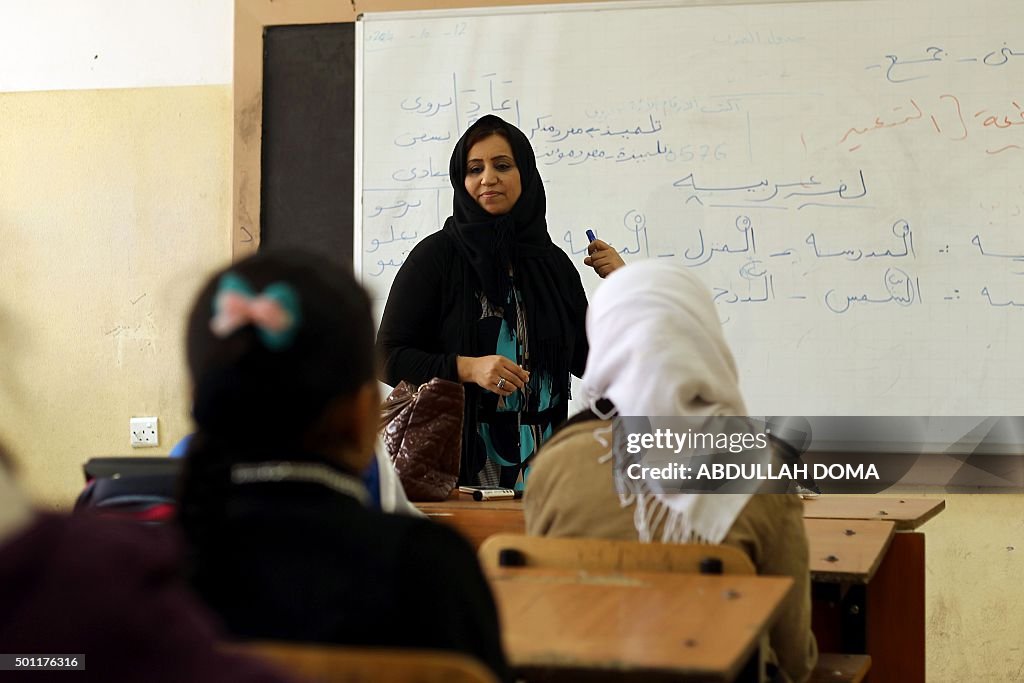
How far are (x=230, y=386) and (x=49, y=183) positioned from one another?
11.7ft

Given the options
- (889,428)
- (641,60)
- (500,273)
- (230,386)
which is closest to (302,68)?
(641,60)

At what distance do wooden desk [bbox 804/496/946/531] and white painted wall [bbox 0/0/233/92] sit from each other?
101 inches

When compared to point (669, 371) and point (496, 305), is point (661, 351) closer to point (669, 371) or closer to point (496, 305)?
point (669, 371)

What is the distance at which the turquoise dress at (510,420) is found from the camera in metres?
2.72

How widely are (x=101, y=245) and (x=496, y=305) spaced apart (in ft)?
6.41

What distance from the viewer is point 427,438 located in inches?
95.0

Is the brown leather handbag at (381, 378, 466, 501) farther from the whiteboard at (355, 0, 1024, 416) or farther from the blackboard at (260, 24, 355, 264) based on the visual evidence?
the blackboard at (260, 24, 355, 264)

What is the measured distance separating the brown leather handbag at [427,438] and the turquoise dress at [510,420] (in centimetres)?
29

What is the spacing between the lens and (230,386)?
0.95m

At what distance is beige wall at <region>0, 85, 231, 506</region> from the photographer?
4047 mm

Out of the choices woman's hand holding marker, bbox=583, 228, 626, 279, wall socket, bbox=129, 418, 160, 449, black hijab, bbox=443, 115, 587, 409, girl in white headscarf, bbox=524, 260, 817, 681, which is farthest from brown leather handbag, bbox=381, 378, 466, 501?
wall socket, bbox=129, 418, 160, 449

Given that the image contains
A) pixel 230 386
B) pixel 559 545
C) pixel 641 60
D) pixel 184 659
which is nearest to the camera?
pixel 184 659

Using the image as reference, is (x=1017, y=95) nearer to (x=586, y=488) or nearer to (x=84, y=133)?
(x=586, y=488)

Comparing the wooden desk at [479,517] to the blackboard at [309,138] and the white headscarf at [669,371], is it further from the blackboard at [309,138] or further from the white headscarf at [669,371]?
the blackboard at [309,138]
